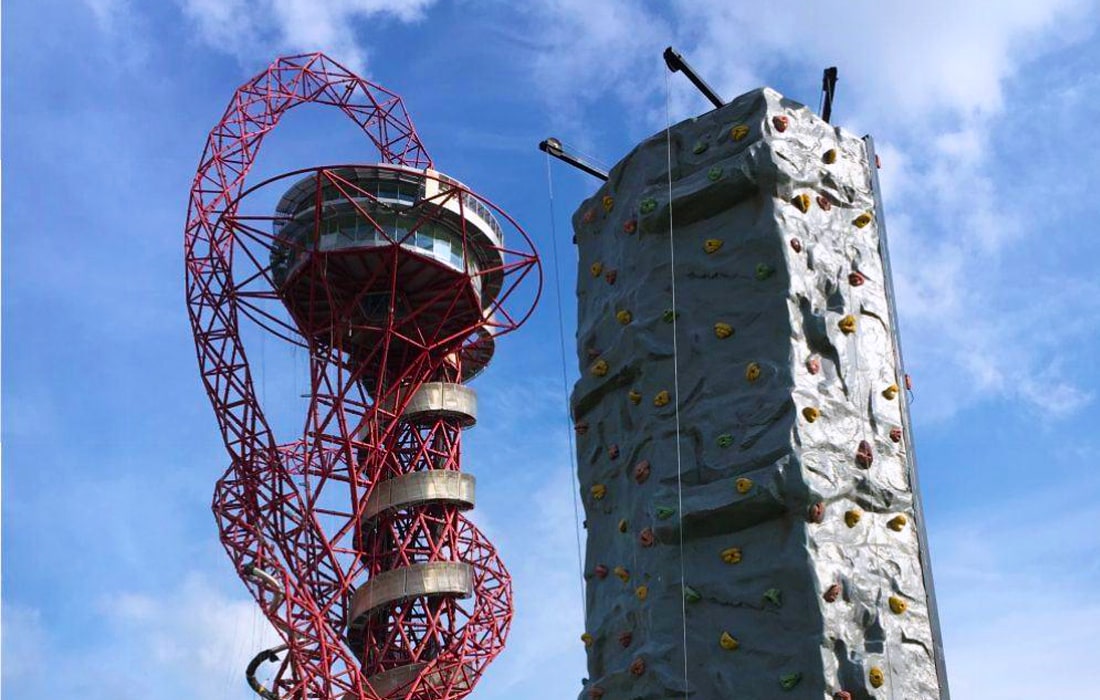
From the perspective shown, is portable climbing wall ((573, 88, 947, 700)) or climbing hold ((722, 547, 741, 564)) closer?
portable climbing wall ((573, 88, 947, 700))

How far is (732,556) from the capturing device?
55.7 ft

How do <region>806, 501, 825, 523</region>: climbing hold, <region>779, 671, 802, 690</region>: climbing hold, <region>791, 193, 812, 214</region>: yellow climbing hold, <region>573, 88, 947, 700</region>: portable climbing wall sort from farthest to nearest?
<region>791, 193, 812, 214</region>: yellow climbing hold, <region>806, 501, 825, 523</region>: climbing hold, <region>573, 88, 947, 700</region>: portable climbing wall, <region>779, 671, 802, 690</region>: climbing hold

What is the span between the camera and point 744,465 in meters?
17.3

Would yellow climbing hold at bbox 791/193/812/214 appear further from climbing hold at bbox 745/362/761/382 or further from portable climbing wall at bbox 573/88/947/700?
climbing hold at bbox 745/362/761/382

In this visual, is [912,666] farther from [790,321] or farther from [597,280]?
A: [597,280]

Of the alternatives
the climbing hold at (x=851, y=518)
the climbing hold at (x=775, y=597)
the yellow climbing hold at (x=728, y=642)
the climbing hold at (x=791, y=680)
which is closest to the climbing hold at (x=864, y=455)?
the climbing hold at (x=851, y=518)

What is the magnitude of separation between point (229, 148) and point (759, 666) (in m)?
37.7

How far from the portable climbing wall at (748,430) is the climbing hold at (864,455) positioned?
0.03 m

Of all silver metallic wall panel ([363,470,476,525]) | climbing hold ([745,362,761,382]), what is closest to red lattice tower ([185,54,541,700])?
silver metallic wall panel ([363,470,476,525])

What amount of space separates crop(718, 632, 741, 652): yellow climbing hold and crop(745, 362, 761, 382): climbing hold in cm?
367

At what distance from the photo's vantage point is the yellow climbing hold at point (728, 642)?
16.5 m

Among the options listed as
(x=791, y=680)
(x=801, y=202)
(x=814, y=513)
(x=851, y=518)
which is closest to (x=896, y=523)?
(x=851, y=518)

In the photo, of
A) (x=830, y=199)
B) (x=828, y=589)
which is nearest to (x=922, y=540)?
(x=828, y=589)

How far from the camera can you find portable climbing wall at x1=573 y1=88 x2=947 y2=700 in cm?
1652
